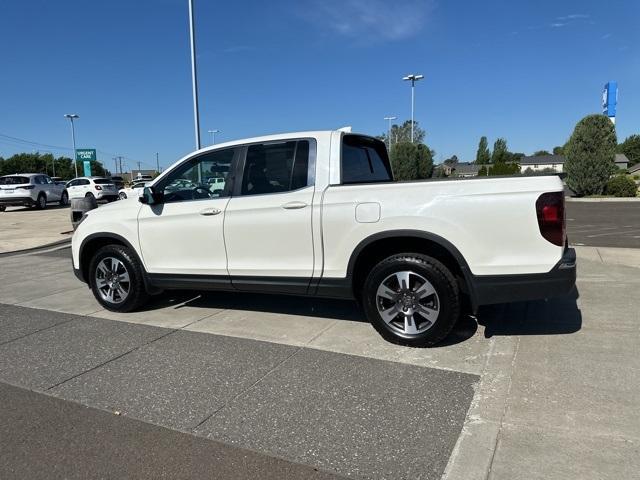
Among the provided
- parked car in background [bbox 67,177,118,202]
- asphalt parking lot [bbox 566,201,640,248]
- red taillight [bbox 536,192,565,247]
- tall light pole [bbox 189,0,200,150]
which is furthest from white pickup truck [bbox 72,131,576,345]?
parked car in background [bbox 67,177,118,202]

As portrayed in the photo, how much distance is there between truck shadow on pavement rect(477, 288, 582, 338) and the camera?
460cm

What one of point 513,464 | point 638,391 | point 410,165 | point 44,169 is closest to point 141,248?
point 513,464

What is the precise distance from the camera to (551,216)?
3.65m

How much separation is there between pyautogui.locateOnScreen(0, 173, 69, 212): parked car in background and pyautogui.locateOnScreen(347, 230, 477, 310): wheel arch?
24.2 m

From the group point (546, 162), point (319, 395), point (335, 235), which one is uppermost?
point (546, 162)

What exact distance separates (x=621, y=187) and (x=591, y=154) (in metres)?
2.47

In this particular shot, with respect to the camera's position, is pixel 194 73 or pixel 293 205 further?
pixel 194 73

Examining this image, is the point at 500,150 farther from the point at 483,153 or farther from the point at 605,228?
the point at 605,228

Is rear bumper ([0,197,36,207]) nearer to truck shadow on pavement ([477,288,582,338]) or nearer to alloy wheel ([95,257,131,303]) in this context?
alloy wheel ([95,257,131,303])

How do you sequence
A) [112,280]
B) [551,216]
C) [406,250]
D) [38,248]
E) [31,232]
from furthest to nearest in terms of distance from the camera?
[31,232] < [38,248] < [112,280] < [406,250] < [551,216]

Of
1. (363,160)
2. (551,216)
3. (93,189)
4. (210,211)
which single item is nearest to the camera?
(551,216)

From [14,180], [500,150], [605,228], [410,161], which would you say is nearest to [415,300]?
[605,228]

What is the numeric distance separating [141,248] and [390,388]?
10.6ft

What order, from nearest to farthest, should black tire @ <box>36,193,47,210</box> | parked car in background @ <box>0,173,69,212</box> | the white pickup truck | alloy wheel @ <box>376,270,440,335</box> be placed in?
the white pickup truck
alloy wheel @ <box>376,270,440,335</box>
parked car in background @ <box>0,173,69,212</box>
black tire @ <box>36,193,47,210</box>
